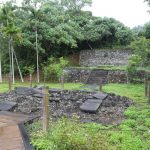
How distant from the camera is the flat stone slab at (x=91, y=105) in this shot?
13316 millimetres

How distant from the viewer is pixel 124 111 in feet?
45.2

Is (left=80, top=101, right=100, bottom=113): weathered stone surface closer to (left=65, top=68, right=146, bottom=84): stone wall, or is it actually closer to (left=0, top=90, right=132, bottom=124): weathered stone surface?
(left=0, top=90, right=132, bottom=124): weathered stone surface

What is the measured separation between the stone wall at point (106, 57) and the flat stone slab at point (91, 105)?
1787cm

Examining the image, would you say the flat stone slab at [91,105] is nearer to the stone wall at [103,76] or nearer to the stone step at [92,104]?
the stone step at [92,104]

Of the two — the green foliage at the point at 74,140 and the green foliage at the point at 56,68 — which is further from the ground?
the green foliage at the point at 56,68

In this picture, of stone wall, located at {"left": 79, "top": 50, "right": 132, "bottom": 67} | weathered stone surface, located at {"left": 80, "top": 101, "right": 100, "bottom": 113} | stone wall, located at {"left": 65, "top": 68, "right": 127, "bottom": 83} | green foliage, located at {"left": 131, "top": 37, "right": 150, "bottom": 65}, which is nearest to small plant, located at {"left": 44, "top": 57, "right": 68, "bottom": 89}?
stone wall, located at {"left": 65, "top": 68, "right": 127, "bottom": 83}

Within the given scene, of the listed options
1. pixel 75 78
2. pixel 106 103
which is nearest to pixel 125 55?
pixel 75 78

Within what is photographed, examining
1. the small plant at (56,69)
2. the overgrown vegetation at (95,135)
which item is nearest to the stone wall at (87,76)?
the small plant at (56,69)

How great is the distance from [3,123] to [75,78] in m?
17.9

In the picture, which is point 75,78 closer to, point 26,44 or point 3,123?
point 26,44

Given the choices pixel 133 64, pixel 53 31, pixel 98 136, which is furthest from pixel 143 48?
pixel 98 136

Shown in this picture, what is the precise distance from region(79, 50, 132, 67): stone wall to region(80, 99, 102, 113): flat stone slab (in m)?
17.9

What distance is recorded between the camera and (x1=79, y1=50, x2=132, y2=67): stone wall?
3253 cm

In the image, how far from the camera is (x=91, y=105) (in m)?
14.1
